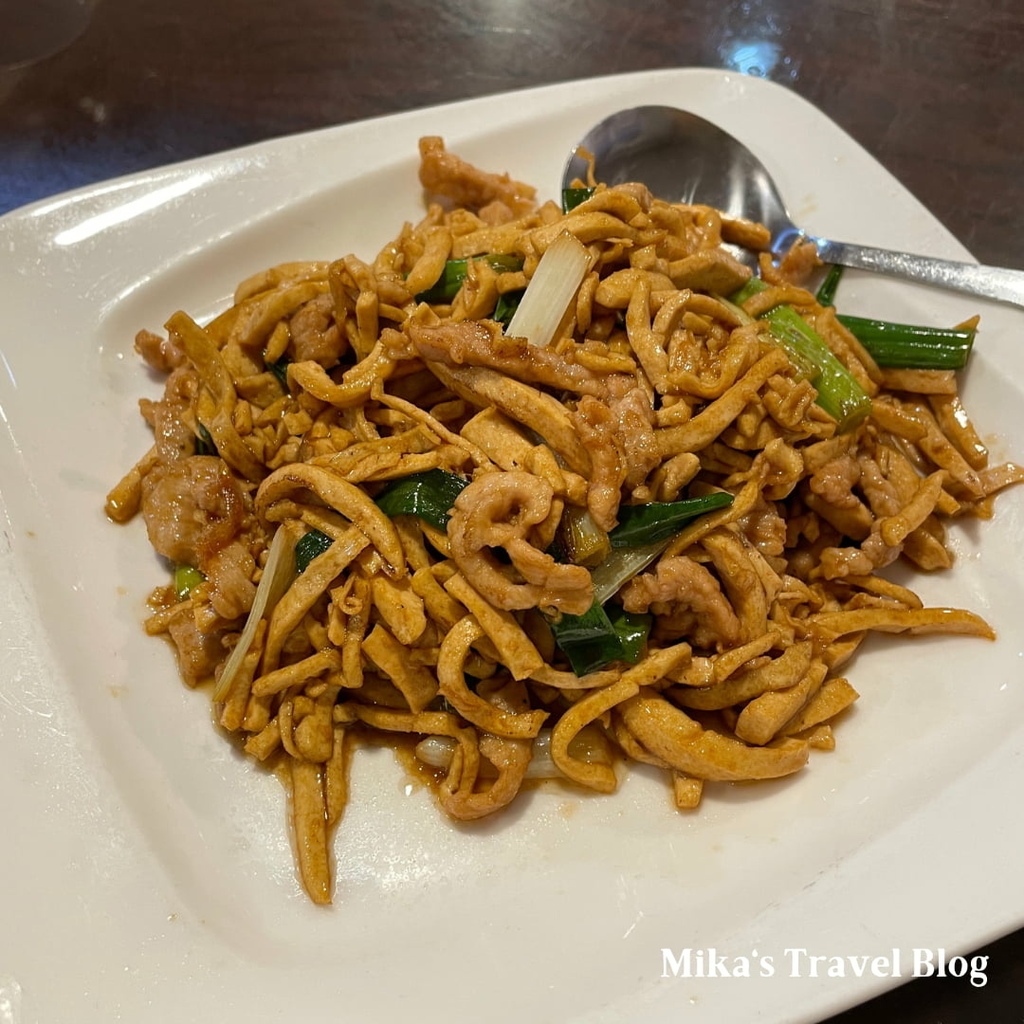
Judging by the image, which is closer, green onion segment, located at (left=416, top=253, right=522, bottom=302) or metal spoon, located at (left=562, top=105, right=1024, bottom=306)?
green onion segment, located at (left=416, top=253, right=522, bottom=302)

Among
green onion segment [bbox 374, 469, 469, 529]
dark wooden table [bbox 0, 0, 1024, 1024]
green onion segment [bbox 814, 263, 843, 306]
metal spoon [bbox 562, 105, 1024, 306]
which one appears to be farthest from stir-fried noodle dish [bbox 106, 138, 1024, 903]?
dark wooden table [bbox 0, 0, 1024, 1024]

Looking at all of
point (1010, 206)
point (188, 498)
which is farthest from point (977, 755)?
point (1010, 206)

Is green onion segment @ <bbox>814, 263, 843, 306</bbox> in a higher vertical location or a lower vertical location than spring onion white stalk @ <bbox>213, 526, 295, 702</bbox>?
higher

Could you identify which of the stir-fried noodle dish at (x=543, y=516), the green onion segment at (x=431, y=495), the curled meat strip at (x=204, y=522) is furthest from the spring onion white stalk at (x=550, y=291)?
the curled meat strip at (x=204, y=522)

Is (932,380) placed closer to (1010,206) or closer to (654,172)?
(654,172)

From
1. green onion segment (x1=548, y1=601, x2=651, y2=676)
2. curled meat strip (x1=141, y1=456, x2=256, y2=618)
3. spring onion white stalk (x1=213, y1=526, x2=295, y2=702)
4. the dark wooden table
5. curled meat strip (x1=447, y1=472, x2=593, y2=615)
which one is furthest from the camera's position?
the dark wooden table

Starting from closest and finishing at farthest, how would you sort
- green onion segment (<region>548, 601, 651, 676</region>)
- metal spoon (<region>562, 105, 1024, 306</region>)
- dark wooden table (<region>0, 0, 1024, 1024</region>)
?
green onion segment (<region>548, 601, 651, 676</region>)
metal spoon (<region>562, 105, 1024, 306</region>)
dark wooden table (<region>0, 0, 1024, 1024</region>)

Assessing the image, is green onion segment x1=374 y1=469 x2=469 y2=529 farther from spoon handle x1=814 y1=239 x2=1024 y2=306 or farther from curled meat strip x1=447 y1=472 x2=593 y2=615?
spoon handle x1=814 y1=239 x2=1024 y2=306

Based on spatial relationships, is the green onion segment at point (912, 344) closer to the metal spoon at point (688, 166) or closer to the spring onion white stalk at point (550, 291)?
the metal spoon at point (688, 166)
